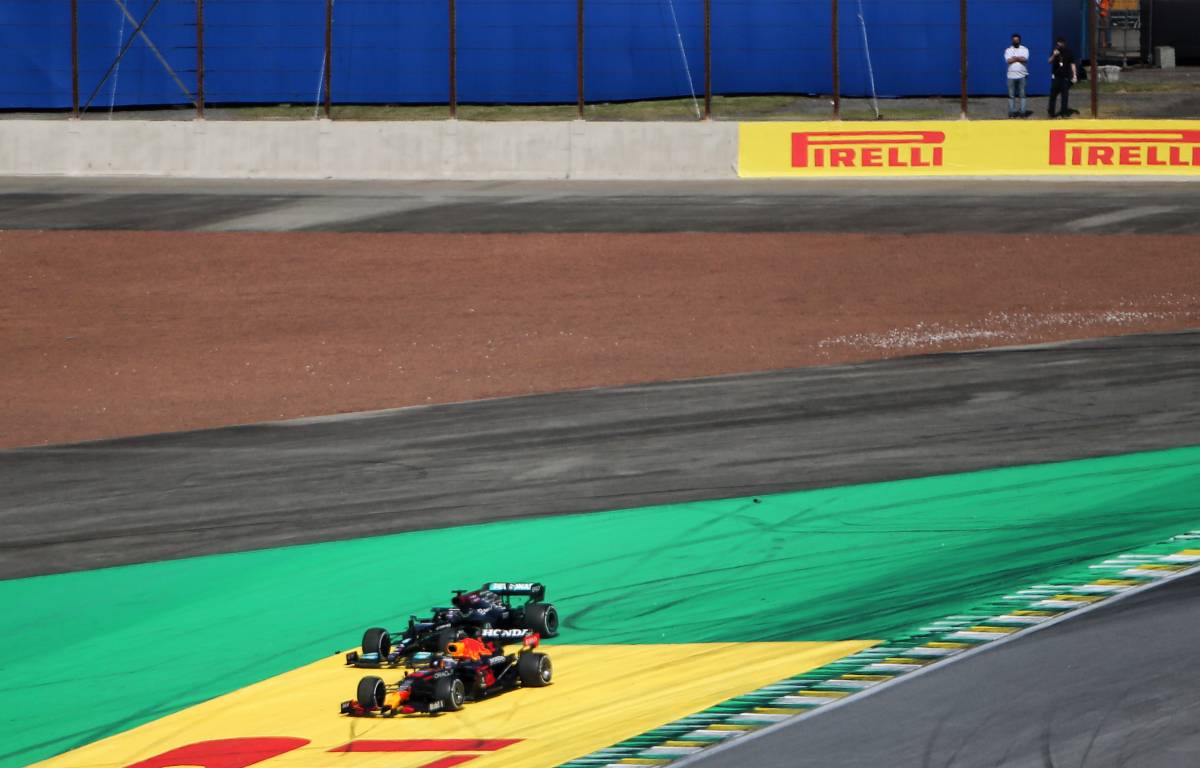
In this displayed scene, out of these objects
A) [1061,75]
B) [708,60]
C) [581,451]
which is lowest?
[581,451]

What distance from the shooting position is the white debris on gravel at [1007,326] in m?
21.3

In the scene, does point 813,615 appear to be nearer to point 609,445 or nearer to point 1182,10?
point 609,445

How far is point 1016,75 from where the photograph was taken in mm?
34125

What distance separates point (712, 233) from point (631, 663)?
57.7ft

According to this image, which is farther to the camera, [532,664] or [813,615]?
[813,615]

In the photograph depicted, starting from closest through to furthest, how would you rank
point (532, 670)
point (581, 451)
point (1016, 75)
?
point (532, 670) → point (581, 451) → point (1016, 75)

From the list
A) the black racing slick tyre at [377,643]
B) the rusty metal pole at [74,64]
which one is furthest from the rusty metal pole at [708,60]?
the black racing slick tyre at [377,643]

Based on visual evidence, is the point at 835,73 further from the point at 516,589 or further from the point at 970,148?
the point at 516,589

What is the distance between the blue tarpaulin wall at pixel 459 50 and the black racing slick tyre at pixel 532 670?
27.6 m

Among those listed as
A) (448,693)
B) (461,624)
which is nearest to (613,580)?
(461,624)

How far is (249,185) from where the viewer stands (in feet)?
110

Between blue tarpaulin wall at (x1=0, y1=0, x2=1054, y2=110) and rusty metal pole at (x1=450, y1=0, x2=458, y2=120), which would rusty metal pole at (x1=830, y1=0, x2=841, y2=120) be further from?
rusty metal pole at (x1=450, y1=0, x2=458, y2=120)

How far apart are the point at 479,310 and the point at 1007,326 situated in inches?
296

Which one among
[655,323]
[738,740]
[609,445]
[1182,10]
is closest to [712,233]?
[655,323]
